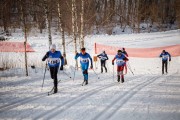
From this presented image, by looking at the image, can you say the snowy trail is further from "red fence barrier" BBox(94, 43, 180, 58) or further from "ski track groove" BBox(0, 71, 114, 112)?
"red fence barrier" BBox(94, 43, 180, 58)

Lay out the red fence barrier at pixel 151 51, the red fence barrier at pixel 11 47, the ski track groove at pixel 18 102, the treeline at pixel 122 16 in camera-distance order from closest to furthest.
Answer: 1. the ski track groove at pixel 18 102
2. the red fence barrier at pixel 151 51
3. the red fence barrier at pixel 11 47
4. the treeline at pixel 122 16

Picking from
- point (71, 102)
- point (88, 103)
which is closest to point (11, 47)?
point (71, 102)

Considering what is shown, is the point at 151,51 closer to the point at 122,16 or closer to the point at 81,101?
the point at 81,101

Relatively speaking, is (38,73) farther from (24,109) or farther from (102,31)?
(102,31)

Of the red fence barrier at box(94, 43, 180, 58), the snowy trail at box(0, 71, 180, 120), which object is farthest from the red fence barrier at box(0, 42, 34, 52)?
the snowy trail at box(0, 71, 180, 120)

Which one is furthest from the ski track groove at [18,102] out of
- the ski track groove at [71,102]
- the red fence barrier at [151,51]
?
the red fence barrier at [151,51]

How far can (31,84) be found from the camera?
40.7 ft

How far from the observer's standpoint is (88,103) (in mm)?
8750

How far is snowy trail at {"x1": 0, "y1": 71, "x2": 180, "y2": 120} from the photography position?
743 centimetres

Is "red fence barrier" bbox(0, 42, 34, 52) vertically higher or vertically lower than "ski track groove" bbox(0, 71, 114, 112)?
higher

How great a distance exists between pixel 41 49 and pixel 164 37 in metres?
17.6

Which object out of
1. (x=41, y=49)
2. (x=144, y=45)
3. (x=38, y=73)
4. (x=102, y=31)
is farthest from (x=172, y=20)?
(x=38, y=73)

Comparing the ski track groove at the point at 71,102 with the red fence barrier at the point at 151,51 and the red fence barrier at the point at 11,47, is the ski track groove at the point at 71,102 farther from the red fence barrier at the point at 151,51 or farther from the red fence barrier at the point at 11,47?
the red fence barrier at the point at 11,47

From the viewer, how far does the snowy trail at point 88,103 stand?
24.4 ft
